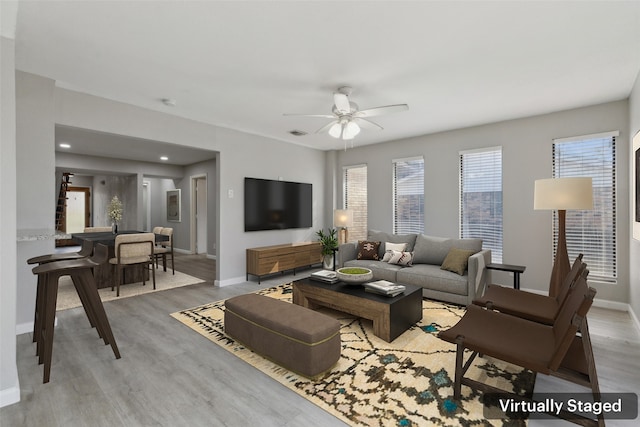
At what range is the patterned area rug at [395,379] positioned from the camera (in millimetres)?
1859

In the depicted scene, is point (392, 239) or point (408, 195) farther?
point (408, 195)

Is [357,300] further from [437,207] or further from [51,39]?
[51,39]

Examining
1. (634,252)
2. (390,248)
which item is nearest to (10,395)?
(390,248)

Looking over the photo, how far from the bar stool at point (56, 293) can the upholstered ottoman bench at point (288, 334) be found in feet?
3.58

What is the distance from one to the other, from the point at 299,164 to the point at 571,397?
539 cm

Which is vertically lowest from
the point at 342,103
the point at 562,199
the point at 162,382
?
the point at 162,382

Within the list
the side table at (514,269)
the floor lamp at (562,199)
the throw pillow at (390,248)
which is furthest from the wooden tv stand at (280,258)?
the floor lamp at (562,199)

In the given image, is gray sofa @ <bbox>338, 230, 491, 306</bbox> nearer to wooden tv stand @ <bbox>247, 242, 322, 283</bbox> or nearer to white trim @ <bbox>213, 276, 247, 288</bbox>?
wooden tv stand @ <bbox>247, 242, 322, 283</bbox>

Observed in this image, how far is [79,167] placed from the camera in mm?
7012

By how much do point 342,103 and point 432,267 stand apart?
272 cm

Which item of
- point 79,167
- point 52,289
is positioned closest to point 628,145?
point 52,289

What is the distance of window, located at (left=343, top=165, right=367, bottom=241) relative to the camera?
257 inches

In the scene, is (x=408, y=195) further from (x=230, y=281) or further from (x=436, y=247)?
(x=230, y=281)

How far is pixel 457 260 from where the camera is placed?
4.03m
